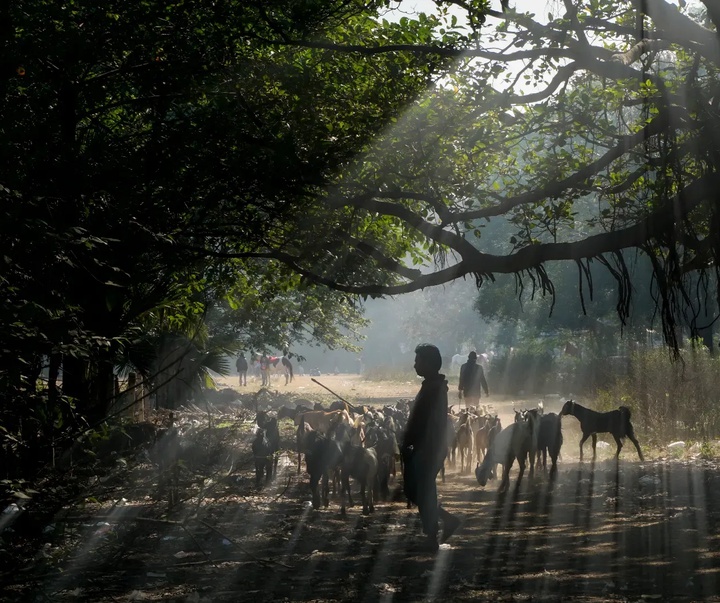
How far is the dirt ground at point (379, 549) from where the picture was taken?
7.38m

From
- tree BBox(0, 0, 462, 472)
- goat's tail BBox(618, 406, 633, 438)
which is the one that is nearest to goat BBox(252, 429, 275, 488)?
tree BBox(0, 0, 462, 472)

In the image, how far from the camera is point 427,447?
884cm

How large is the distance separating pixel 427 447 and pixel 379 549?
3.95 ft

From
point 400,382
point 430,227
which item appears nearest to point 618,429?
point 430,227

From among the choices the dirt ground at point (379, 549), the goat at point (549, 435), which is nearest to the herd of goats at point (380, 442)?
the goat at point (549, 435)

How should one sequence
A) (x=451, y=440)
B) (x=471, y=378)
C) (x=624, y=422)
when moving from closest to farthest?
(x=451, y=440)
(x=624, y=422)
(x=471, y=378)

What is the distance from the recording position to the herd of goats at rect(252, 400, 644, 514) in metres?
12.0

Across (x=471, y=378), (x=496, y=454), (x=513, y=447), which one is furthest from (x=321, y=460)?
(x=471, y=378)

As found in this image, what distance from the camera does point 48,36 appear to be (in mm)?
8758

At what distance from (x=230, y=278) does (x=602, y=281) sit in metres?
30.0

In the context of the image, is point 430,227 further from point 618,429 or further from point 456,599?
point 618,429

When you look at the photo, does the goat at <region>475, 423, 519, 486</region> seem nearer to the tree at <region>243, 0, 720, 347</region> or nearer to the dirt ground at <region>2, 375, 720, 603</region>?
the dirt ground at <region>2, 375, 720, 603</region>

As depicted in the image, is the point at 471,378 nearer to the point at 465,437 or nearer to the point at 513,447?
the point at 465,437

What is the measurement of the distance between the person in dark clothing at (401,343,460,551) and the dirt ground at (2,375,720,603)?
346 millimetres
